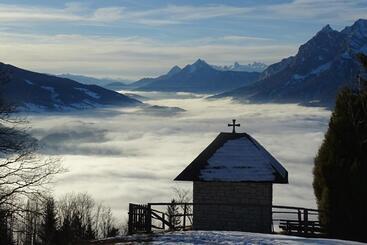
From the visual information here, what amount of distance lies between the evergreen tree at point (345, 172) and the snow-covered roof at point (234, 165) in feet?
9.19

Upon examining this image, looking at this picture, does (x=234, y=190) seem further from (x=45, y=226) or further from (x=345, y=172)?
(x=45, y=226)

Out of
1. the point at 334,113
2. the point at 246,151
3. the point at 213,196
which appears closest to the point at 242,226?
the point at 213,196

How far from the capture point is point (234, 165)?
30.7 metres

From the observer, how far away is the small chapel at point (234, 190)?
2947 cm

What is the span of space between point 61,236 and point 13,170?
94.7 ft

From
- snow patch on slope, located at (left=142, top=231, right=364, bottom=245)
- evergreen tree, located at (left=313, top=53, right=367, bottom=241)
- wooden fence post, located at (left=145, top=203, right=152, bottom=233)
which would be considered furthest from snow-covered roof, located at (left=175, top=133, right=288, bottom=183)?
snow patch on slope, located at (left=142, top=231, right=364, bottom=245)

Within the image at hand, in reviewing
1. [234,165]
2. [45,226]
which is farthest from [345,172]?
[45,226]

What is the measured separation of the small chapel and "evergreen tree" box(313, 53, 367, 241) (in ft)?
8.94

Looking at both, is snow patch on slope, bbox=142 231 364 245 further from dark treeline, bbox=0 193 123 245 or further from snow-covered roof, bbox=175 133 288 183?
snow-covered roof, bbox=175 133 288 183

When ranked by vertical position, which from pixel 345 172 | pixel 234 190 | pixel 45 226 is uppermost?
pixel 345 172

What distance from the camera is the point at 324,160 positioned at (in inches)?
1123

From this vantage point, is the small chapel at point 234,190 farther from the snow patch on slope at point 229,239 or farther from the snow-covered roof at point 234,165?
the snow patch on slope at point 229,239

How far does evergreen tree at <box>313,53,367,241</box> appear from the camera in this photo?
27281 millimetres

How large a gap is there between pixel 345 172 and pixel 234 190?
18.0ft
